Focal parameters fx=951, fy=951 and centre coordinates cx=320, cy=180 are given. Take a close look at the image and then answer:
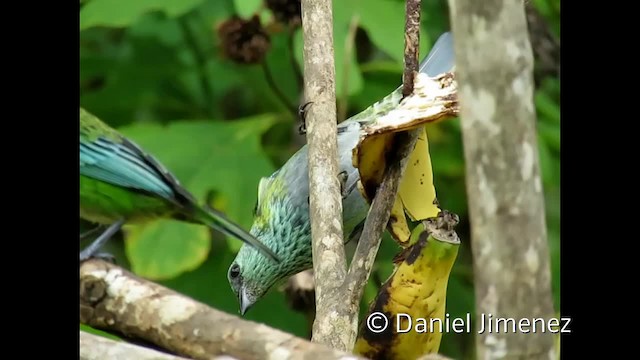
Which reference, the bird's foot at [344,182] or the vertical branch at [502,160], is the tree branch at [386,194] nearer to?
the bird's foot at [344,182]

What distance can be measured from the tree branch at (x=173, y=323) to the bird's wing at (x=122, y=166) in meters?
0.58

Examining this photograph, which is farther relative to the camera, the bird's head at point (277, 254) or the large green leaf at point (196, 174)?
the large green leaf at point (196, 174)

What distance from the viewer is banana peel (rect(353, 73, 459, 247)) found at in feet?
6.75

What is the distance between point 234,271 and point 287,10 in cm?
96

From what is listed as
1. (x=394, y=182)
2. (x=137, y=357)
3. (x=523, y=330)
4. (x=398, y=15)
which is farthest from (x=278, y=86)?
(x=523, y=330)

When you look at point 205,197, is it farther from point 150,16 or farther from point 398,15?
point 150,16

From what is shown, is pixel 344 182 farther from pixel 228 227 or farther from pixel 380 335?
pixel 380 335

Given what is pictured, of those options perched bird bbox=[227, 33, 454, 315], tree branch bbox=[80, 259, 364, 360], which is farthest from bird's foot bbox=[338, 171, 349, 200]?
tree branch bbox=[80, 259, 364, 360]

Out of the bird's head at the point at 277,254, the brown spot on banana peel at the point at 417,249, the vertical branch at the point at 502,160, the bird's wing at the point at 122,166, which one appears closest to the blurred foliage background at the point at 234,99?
the bird's head at the point at 277,254

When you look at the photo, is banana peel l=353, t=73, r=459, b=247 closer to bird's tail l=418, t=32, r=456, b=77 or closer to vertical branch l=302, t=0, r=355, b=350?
vertical branch l=302, t=0, r=355, b=350

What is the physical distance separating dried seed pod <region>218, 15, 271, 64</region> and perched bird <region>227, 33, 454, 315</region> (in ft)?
1.96

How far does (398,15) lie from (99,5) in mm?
1025

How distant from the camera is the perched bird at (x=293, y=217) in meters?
2.92

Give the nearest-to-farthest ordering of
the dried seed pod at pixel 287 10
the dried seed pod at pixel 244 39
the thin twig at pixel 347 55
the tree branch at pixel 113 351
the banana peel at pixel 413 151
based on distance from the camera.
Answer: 1. the tree branch at pixel 113 351
2. the banana peel at pixel 413 151
3. the thin twig at pixel 347 55
4. the dried seed pod at pixel 287 10
5. the dried seed pod at pixel 244 39
